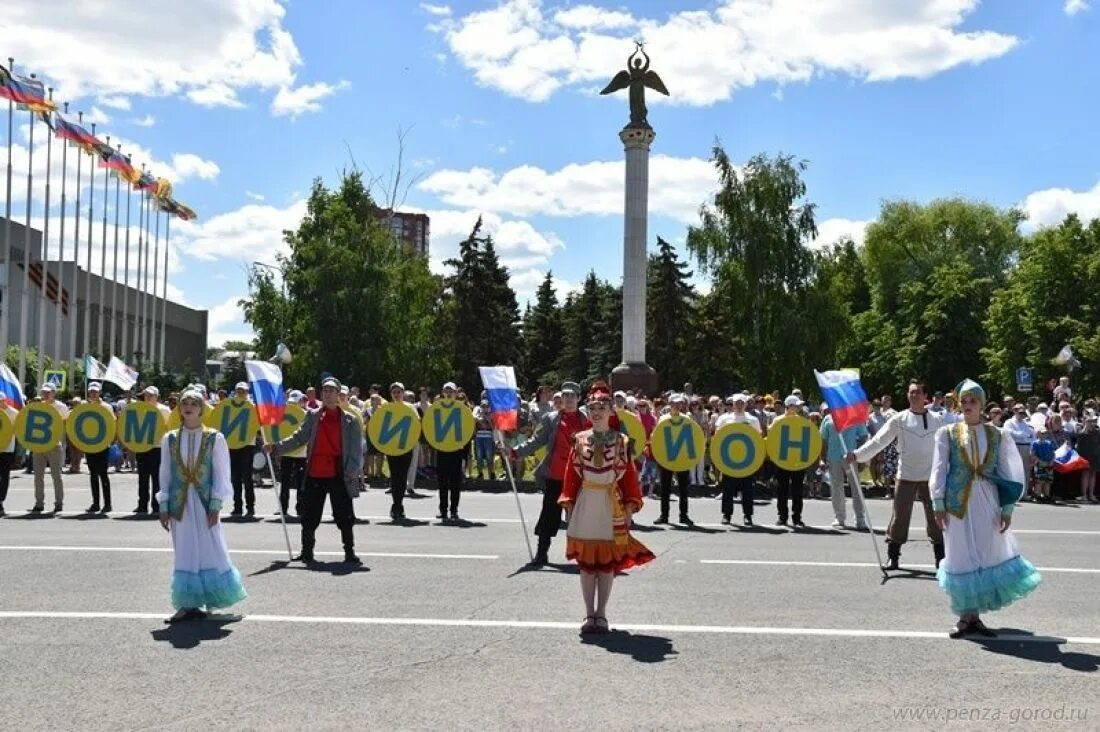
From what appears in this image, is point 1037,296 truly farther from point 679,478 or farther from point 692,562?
point 692,562

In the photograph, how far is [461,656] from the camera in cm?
771

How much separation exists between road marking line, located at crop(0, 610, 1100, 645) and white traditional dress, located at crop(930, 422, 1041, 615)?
344 mm

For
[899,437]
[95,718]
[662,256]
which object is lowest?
[95,718]

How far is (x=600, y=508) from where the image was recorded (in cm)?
876

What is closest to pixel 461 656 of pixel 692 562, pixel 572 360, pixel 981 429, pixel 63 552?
pixel 981 429

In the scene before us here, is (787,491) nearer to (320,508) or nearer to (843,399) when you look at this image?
(843,399)

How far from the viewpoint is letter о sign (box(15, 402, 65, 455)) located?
58.6ft

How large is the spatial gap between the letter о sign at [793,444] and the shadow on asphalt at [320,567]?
720 centimetres

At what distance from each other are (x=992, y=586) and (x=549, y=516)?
4907 mm

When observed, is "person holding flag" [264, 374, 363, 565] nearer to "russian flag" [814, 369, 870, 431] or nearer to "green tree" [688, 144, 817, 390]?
"russian flag" [814, 369, 870, 431]

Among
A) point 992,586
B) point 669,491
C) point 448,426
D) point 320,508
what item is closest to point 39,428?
point 448,426

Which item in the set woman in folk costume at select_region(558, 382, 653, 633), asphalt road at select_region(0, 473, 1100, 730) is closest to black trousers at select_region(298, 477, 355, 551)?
asphalt road at select_region(0, 473, 1100, 730)

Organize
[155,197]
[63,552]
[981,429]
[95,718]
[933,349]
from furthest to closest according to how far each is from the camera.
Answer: [933,349] < [155,197] < [63,552] < [981,429] < [95,718]

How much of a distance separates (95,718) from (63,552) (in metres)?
7.32
